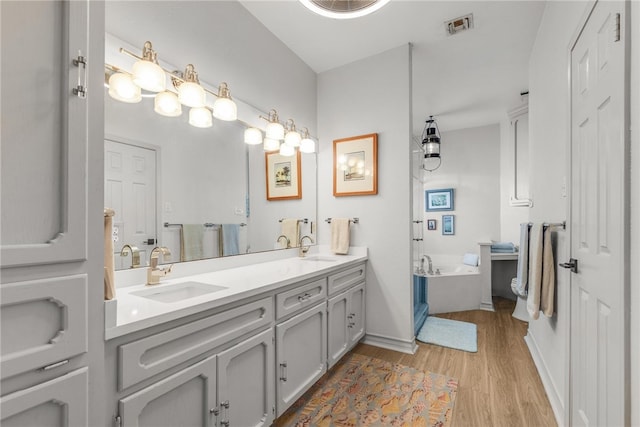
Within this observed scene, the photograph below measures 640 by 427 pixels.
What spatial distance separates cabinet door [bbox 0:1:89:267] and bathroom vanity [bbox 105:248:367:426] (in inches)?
10.0

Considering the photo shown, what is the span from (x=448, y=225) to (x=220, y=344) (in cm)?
447

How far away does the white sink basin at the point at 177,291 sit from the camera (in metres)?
1.35

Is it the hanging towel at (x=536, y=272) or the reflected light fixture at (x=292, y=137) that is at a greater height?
the reflected light fixture at (x=292, y=137)

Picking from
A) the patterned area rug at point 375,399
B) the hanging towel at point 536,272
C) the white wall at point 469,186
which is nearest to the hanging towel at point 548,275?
the hanging towel at point 536,272

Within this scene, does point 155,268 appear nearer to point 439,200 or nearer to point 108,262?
point 108,262

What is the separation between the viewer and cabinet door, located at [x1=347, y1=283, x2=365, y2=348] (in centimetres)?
233

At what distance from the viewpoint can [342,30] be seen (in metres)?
2.33

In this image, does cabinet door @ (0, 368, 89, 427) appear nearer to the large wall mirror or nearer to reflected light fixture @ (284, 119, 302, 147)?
the large wall mirror

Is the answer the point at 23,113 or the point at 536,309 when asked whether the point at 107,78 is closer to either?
the point at 23,113

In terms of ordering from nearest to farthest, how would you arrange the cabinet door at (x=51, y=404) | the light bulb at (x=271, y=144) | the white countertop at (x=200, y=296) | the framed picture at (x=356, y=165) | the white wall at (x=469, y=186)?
1. the cabinet door at (x=51, y=404)
2. the white countertop at (x=200, y=296)
3. the light bulb at (x=271, y=144)
4. the framed picture at (x=356, y=165)
5. the white wall at (x=469, y=186)

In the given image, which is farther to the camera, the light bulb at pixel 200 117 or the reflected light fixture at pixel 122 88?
the light bulb at pixel 200 117

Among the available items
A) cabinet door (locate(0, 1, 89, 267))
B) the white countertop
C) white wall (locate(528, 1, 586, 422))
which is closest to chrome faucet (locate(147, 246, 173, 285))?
the white countertop

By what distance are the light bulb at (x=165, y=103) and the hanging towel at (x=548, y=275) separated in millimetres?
2357

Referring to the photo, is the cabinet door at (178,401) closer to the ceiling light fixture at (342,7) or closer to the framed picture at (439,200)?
the ceiling light fixture at (342,7)
